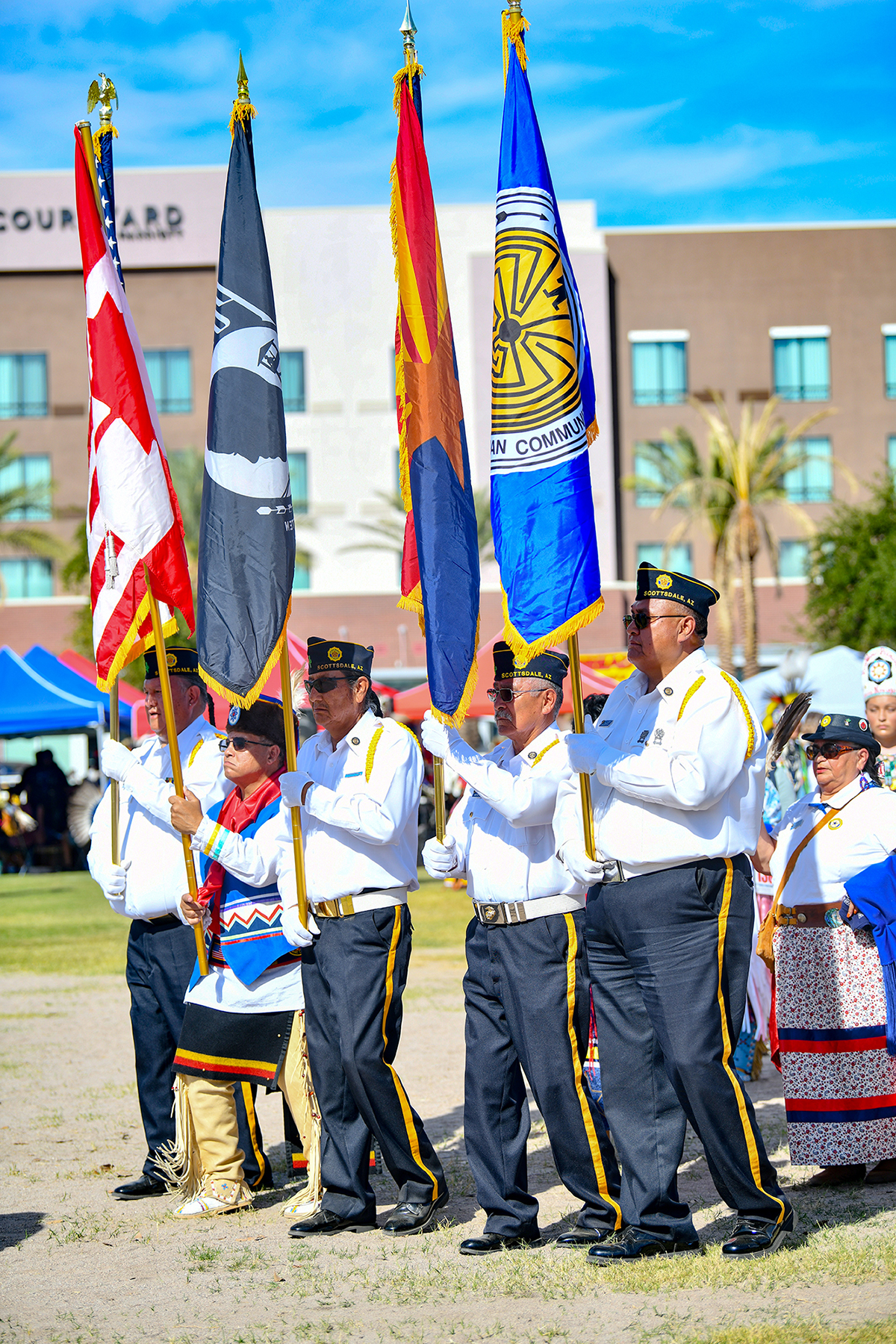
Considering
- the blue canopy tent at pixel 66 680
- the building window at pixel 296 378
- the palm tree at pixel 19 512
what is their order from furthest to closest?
the building window at pixel 296 378, the palm tree at pixel 19 512, the blue canopy tent at pixel 66 680

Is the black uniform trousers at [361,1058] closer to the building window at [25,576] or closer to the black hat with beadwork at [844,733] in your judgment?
the black hat with beadwork at [844,733]

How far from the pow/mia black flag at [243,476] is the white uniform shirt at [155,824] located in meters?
0.69

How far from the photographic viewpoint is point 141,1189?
21.5ft

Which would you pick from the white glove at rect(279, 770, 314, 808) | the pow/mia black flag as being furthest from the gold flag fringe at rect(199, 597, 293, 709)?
the white glove at rect(279, 770, 314, 808)

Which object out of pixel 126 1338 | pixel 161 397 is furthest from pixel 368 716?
pixel 161 397

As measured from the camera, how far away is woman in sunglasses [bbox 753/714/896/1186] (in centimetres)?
634

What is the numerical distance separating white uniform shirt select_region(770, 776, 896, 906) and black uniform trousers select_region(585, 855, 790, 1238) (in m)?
1.32

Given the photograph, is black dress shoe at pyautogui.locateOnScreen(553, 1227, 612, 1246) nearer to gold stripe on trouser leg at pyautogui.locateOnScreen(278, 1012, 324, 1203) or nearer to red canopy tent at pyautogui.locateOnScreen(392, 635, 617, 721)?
gold stripe on trouser leg at pyautogui.locateOnScreen(278, 1012, 324, 1203)

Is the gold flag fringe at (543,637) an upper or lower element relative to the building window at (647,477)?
lower

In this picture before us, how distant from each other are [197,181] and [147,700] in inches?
1659

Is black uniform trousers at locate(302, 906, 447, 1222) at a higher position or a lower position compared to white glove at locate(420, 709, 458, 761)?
lower

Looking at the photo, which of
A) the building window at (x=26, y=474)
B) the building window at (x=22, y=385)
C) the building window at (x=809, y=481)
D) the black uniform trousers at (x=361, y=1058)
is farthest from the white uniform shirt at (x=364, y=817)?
the building window at (x=22, y=385)

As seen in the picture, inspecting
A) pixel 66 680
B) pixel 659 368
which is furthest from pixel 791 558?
pixel 66 680

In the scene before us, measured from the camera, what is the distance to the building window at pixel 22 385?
4669 cm
